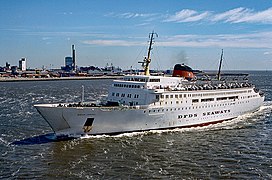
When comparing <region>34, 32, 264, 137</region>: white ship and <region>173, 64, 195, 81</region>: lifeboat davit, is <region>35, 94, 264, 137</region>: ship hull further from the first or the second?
<region>173, 64, 195, 81</region>: lifeboat davit

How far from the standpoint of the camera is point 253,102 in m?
52.7

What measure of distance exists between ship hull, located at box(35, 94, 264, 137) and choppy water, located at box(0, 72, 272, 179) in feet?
3.14

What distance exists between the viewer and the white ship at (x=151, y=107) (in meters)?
33.4

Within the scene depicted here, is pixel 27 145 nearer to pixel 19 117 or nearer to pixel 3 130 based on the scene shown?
pixel 3 130

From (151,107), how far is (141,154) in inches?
333

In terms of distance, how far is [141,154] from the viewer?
94.5 feet

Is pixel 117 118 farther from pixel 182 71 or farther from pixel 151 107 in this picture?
pixel 182 71

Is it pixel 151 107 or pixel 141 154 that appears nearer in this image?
pixel 141 154

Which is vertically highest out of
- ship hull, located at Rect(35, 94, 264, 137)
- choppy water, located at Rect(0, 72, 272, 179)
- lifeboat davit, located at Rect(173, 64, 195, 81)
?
lifeboat davit, located at Rect(173, 64, 195, 81)

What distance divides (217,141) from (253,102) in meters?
21.4

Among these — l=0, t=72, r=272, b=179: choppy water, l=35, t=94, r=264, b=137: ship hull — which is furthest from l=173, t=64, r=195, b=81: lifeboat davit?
l=0, t=72, r=272, b=179: choppy water

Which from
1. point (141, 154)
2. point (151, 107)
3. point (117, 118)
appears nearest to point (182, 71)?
point (151, 107)

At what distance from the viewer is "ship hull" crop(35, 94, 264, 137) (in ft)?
108

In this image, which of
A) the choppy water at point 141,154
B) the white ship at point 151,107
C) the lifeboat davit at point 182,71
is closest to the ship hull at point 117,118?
the white ship at point 151,107
